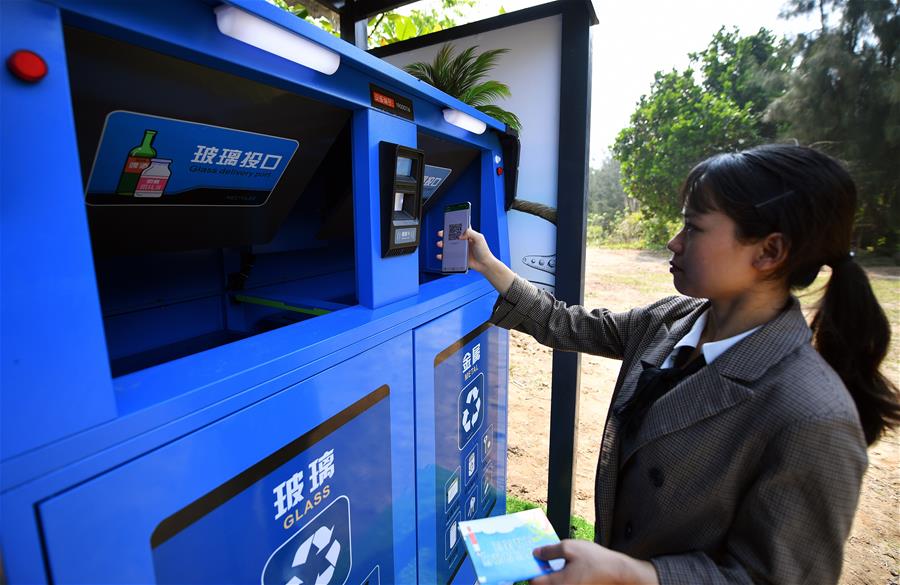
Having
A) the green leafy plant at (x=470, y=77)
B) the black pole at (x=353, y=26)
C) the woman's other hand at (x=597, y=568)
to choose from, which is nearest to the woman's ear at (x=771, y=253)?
the woman's other hand at (x=597, y=568)

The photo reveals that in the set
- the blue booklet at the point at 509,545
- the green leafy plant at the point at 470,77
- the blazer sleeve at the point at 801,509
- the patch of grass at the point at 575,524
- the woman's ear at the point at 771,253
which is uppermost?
the green leafy plant at the point at 470,77

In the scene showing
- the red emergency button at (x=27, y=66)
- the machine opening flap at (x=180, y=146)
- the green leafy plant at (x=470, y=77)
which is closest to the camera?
the red emergency button at (x=27, y=66)

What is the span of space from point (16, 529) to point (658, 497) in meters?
1.08

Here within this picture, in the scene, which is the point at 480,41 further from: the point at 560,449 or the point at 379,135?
the point at 560,449

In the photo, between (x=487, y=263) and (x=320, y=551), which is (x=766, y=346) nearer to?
(x=487, y=263)

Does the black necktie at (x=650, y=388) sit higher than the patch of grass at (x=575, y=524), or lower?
higher

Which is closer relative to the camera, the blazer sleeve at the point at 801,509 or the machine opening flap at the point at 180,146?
the blazer sleeve at the point at 801,509

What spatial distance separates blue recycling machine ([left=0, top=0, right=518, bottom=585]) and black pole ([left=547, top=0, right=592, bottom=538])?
1.58 feet

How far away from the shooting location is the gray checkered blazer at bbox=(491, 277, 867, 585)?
0.80m

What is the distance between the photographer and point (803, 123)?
11.1m

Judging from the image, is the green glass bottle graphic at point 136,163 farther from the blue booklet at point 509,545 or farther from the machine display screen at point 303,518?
the blue booklet at point 509,545

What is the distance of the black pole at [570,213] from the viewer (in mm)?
2074

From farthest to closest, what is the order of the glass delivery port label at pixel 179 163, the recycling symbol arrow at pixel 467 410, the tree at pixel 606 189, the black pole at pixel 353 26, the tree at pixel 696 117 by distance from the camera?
1. the tree at pixel 606 189
2. the tree at pixel 696 117
3. the black pole at pixel 353 26
4. the recycling symbol arrow at pixel 467 410
5. the glass delivery port label at pixel 179 163

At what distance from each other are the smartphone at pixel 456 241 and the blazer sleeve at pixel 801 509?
1.06 metres
